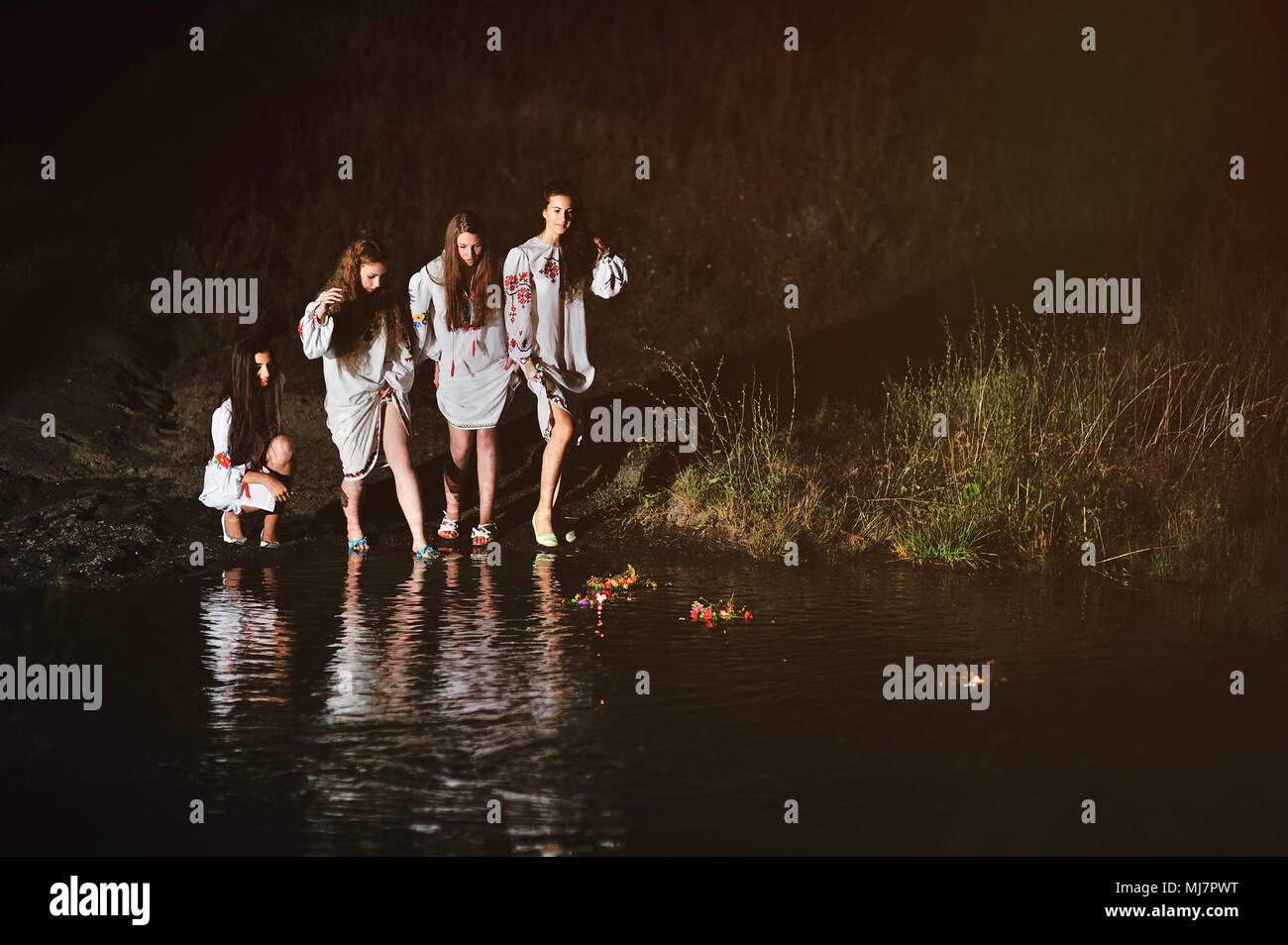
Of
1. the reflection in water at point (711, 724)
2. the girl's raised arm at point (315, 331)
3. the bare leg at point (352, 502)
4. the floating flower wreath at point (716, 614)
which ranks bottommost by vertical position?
the reflection in water at point (711, 724)

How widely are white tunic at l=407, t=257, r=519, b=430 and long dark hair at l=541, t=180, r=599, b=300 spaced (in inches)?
20.1

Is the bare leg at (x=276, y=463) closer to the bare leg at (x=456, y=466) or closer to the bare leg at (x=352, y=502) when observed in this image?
the bare leg at (x=352, y=502)

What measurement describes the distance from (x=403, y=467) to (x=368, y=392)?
1.81 ft

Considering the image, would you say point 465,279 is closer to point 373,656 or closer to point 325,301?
point 325,301

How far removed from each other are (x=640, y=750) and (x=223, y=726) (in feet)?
5.43

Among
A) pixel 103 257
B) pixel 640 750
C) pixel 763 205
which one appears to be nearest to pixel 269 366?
pixel 640 750

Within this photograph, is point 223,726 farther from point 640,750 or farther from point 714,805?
point 714,805

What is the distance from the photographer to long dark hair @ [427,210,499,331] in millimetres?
10016

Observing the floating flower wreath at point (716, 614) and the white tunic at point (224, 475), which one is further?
the white tunic at point (224, 475)

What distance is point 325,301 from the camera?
974cm

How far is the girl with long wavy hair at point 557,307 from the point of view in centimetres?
1030

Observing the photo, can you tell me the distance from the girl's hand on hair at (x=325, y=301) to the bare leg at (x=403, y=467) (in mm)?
872

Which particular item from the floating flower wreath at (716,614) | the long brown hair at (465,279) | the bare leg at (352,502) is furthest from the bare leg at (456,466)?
the floating flower wreath at (716,614)

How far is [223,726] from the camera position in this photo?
6121mm
